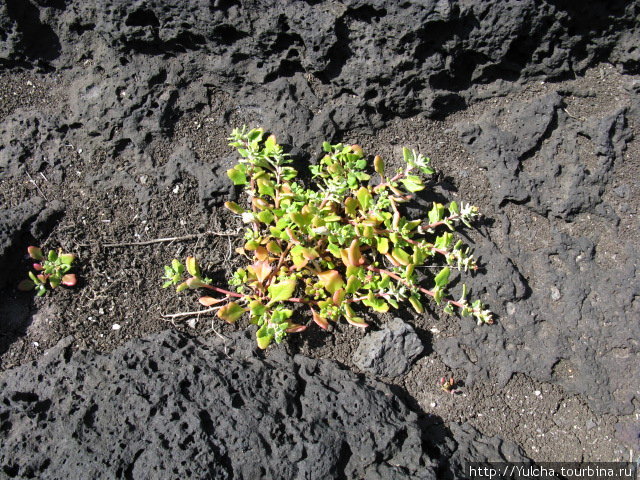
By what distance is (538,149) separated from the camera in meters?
3.00

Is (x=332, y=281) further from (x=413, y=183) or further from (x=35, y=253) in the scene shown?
(x=35, y=253)

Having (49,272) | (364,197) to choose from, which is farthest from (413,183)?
(49,272)

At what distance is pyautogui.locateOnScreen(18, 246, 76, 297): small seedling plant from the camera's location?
277 centimetres

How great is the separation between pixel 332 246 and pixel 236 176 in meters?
0.65

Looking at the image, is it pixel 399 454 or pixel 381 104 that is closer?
pixel 399 454

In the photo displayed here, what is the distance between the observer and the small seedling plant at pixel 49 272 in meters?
2.77

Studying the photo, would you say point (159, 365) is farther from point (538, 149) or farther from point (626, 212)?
point (626, 212)

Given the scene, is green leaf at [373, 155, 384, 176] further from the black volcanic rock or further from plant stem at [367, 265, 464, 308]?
the black volcanic rock

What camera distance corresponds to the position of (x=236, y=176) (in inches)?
112

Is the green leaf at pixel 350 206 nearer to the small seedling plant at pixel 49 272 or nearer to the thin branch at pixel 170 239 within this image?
the thin branch at pixel 170 239

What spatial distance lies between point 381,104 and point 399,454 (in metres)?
1.88

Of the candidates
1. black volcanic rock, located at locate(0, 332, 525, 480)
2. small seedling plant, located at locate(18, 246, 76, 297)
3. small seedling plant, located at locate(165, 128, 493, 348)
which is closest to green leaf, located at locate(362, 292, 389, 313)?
small seedling plant, located at locate(165, 128, 493, 348)

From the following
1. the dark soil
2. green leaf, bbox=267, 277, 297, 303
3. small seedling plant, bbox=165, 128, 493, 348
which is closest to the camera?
green leaf, bbox=267, 277, 297, 303

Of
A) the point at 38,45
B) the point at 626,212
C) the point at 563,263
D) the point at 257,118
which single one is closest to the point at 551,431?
the point at 563,263
